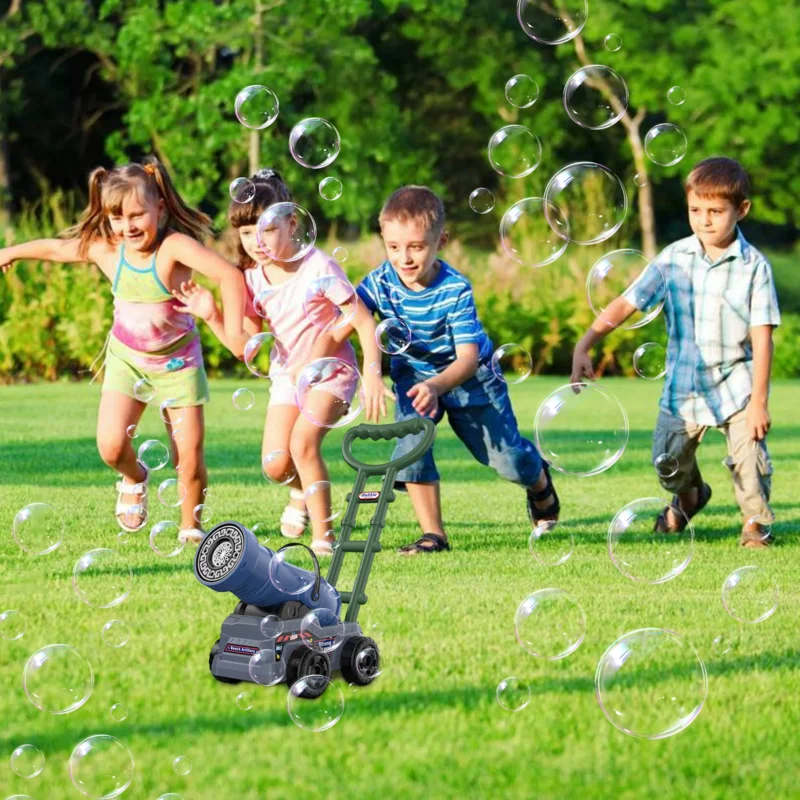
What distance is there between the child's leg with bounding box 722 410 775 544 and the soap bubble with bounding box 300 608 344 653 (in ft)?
9.28

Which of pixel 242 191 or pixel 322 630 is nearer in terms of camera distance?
pixel 322 630

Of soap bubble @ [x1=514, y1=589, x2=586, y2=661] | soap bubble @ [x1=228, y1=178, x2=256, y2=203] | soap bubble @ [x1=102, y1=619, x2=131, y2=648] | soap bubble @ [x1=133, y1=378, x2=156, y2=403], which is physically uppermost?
soap bubble @ [x1=228, y1=178, x2=256, y2=203]

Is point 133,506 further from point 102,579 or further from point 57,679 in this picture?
point 57,679

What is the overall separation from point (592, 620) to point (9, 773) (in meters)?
2.00

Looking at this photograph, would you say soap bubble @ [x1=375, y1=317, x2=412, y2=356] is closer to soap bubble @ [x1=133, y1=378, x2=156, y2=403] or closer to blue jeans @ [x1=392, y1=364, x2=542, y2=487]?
blue jeans @ [x1=392, y1=364, x2=542, y2=487]

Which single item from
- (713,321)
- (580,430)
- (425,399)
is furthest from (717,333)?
(580,430)

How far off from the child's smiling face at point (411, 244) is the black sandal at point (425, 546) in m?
0.98

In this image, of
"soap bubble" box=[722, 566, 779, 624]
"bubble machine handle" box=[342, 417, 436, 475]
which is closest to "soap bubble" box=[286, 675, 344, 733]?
"bubble machine handle" box=[342, 417, 436, 475]

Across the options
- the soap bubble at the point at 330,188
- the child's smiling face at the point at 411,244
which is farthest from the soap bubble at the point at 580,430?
the soap bubble at the point at 330,188

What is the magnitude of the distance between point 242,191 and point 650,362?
180 centimetres

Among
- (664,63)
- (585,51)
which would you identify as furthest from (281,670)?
(585,51)

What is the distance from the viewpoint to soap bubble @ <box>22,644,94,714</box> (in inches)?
144

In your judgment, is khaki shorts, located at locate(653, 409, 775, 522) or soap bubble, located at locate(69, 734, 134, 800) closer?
soap bubble, located at locate(69, 734, 134, 800)

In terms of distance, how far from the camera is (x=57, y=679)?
12.4ft
